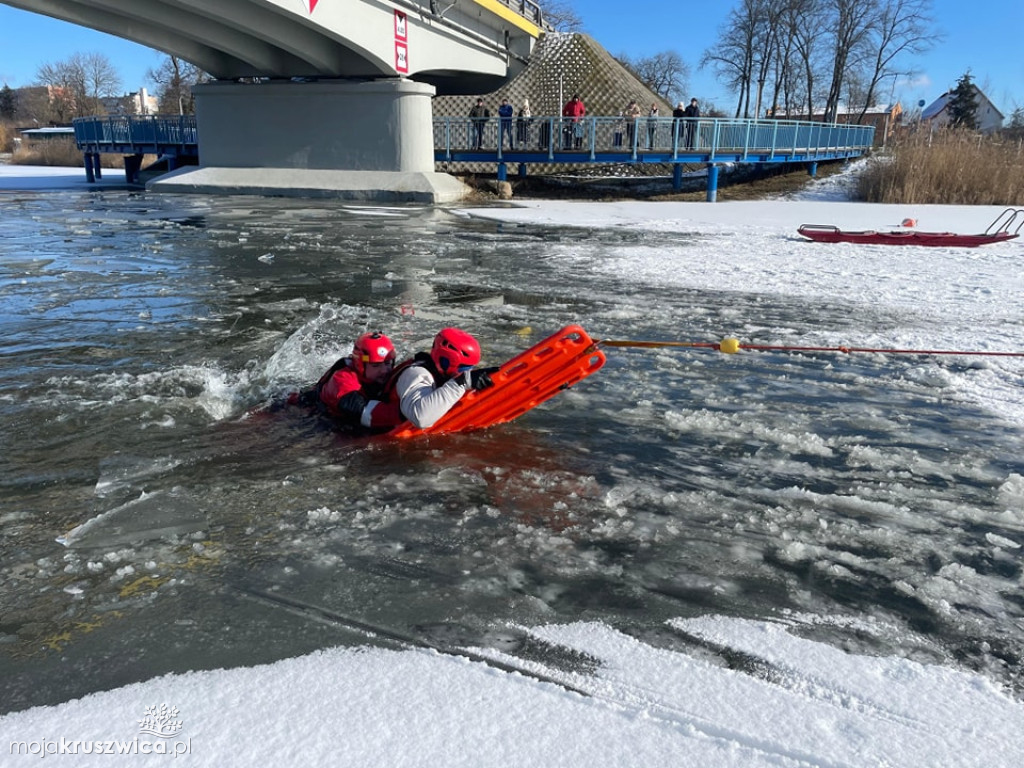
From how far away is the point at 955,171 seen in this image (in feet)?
59.4

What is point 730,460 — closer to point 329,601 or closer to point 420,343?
point 329,601

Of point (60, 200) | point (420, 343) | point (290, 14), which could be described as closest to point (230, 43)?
point (290, 14)

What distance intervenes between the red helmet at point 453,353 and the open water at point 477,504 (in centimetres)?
46

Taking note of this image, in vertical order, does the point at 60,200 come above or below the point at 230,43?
below

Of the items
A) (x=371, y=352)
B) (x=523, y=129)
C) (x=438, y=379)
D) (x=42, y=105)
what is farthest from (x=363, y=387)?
(x=42, y=105)

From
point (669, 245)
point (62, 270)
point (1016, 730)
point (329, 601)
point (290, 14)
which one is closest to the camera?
point (1016, 730)

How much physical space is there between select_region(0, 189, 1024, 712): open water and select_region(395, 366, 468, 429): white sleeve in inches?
9.0

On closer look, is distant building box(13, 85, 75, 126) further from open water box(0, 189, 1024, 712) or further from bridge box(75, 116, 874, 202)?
open water box(0, 189, 1024, 712)

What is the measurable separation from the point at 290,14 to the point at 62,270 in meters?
10.3

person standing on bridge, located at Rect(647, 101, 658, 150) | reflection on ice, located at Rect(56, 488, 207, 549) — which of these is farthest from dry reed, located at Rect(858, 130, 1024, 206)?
reflection on ice, located at Rect(56, 488, 207, 549)

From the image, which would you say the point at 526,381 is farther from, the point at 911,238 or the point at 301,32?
the point at 301,32

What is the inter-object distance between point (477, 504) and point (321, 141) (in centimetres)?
2115

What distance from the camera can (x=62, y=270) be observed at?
9742 mm

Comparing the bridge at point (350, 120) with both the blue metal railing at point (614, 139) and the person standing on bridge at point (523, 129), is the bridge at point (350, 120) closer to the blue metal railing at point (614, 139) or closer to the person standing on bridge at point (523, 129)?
the blue metal railing at point (614, 139)
